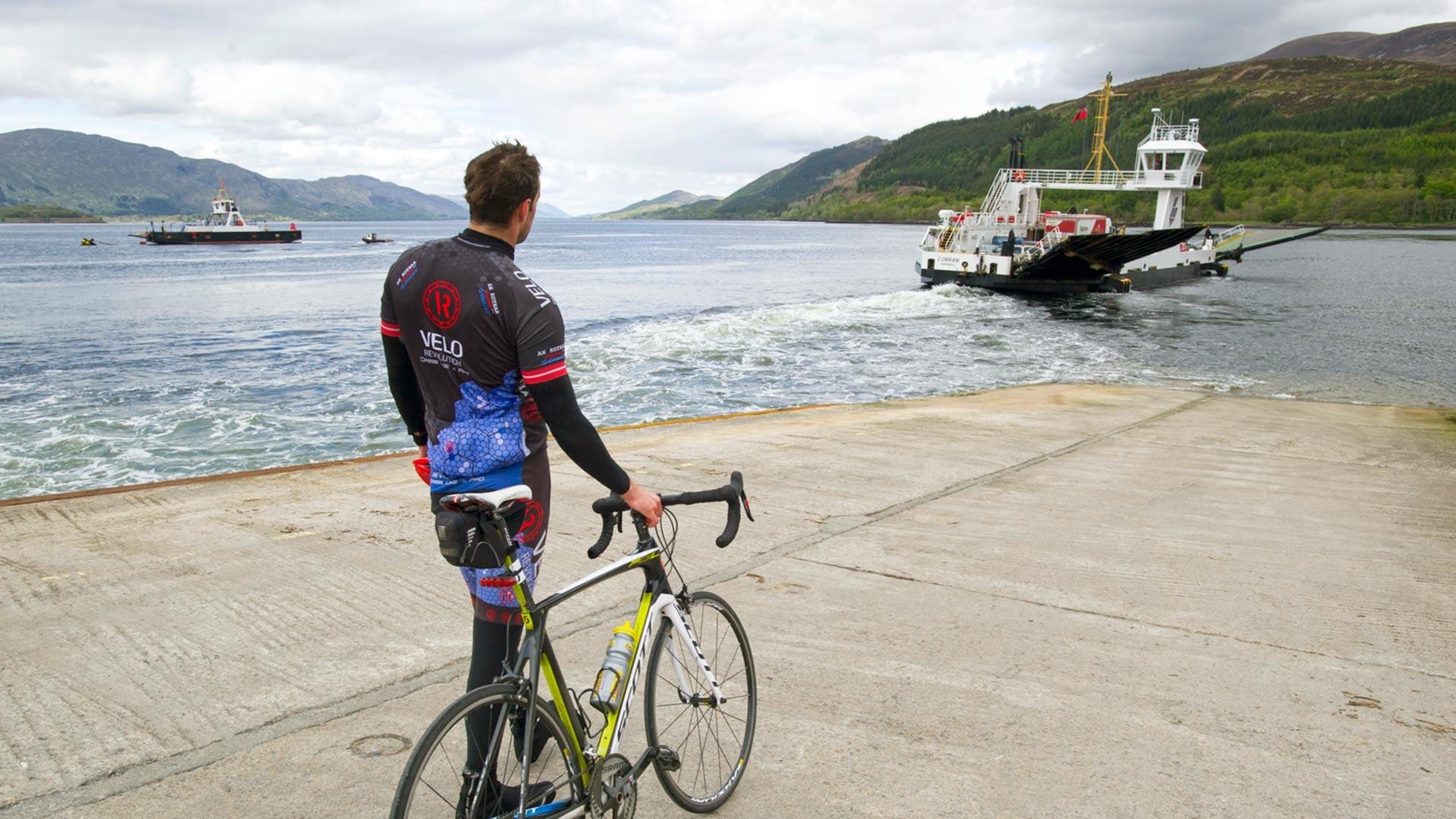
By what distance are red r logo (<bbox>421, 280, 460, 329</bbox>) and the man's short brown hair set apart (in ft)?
0.66

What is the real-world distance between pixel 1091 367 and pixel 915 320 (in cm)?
994

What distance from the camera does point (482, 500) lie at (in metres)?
2.18

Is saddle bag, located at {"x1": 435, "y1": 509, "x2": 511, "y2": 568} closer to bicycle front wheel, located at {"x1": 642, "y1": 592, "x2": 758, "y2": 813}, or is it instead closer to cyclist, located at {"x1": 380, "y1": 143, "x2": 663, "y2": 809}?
cyclist, located at {"x1": 380, "y1": 143, "x2": 663, "y2": 809}

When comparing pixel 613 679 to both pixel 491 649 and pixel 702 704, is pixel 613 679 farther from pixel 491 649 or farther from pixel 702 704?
pixel 702 704

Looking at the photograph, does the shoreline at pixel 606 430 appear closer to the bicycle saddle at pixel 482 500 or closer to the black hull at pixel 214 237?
the bicycle saddle at pixel 482 500

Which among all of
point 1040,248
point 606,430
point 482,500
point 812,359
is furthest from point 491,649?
point 1040,248

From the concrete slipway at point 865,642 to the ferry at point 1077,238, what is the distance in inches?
1291

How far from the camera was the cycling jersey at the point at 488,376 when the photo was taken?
234 centimetres

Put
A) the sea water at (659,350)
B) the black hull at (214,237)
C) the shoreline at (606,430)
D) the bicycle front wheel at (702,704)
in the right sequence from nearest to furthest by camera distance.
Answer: the bicycle front wheel at (702,704), the shoreline at (606,430), the sea water at (659,350), the black hull at (214,237)

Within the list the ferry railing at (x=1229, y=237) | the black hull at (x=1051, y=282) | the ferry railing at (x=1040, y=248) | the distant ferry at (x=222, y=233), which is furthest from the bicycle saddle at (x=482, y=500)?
the distant ferry at (x=222, y=233)

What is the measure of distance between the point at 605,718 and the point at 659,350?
19.9 metres

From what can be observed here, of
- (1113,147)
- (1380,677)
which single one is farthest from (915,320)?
(1113,147)

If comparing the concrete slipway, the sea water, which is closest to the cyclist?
the concrete slipway

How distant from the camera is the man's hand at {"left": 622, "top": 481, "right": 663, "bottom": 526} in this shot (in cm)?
252
